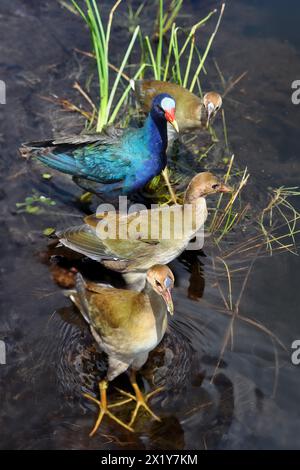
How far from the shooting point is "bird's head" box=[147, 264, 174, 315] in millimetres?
3889

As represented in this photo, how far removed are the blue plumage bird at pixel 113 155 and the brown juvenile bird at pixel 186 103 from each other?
1.83 feet

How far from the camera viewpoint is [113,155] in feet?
17.3

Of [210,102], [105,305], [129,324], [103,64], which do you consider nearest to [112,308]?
[105,305]

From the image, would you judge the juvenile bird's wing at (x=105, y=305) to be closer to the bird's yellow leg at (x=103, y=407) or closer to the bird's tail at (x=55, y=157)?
the bird's yellow leg at (x=103, y=407)

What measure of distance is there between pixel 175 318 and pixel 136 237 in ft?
2.01

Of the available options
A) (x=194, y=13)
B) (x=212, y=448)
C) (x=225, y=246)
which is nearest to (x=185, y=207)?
(x=225, y=246)

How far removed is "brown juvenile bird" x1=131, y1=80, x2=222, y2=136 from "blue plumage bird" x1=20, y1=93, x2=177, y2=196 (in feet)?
1.83

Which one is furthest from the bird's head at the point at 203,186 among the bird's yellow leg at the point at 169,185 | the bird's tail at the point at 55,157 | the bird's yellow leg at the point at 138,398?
the bird's yellow leg at the point at 138,398

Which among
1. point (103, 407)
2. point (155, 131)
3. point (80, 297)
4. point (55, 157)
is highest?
point (155, 131)

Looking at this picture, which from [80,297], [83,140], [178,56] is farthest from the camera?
[178,56]

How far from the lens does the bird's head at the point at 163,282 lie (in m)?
3.89

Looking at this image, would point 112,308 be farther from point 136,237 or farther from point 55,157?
point 55,157

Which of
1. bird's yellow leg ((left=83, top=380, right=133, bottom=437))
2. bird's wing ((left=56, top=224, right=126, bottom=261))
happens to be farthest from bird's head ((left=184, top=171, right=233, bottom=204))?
bird's yellow leg ((left=83, top=380, right=133, bottom=437))

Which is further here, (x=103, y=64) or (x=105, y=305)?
(x=103, y=64)
